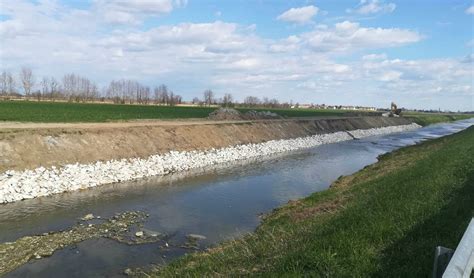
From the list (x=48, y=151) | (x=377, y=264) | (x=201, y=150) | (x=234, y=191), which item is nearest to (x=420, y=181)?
(x=377, y=264)

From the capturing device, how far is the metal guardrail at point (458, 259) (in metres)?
3.90

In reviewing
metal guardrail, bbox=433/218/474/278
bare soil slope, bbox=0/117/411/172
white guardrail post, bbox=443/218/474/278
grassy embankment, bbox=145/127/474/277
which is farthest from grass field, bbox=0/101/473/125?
white guardrail post, bbox=443/218/474/278

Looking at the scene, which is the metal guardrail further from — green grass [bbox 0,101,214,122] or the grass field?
green grass [bbox 0,101,214,122]

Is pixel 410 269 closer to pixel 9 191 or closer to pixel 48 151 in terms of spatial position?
pixel 9 191

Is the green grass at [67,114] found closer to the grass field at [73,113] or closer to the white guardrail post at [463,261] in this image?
the grass field at [73,113]

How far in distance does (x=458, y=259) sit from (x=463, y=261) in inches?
3.2

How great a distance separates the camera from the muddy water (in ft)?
41.9

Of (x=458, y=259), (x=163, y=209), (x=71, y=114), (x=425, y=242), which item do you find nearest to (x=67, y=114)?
(x=71, y=114)

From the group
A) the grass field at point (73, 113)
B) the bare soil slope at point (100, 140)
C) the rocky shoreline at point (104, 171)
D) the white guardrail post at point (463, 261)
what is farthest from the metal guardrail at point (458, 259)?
the grass field at point (73, 113)

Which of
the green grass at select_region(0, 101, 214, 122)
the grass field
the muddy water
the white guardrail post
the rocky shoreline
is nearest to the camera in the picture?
the white guardrail post

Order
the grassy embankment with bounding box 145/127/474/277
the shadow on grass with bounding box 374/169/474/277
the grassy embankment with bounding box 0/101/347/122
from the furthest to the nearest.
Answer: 1. the grassy embankment with bounding box 0/101/347/122
2. the grassy embankment with bounding box 145/127/474/277
3. the shadow on grass with bounding box 374/169/474/277

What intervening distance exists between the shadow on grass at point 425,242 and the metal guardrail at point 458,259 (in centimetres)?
169

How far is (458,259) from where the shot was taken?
4.10 m

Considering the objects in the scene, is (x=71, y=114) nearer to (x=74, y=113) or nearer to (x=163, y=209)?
(x=74, y=113)
